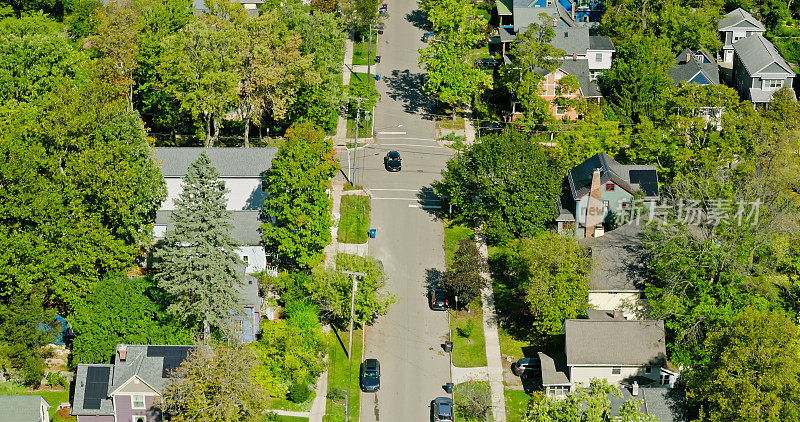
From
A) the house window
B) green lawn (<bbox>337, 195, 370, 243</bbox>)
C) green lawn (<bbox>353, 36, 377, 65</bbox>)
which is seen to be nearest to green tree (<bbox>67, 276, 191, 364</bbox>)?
green lawn (<bbox>337, 195, 370, 243</bbox>)

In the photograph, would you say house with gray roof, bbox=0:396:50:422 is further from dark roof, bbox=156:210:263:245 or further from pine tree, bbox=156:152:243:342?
dark roof, bbox=156:210:263:245

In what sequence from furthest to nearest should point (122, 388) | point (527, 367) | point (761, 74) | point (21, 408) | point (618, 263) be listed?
point (761, 74), point (618, 263), point (527, 367), point (122, 388), point (21, 408)

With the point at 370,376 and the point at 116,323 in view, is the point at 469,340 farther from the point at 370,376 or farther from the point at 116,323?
the point at 116,323

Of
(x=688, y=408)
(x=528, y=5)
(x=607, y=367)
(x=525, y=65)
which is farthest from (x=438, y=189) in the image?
(x=528, y=5)

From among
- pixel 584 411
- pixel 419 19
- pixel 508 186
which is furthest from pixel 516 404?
pixel 419 19

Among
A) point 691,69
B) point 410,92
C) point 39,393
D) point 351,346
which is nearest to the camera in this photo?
point 39,393

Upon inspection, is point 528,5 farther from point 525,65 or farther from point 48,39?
point 48,39
